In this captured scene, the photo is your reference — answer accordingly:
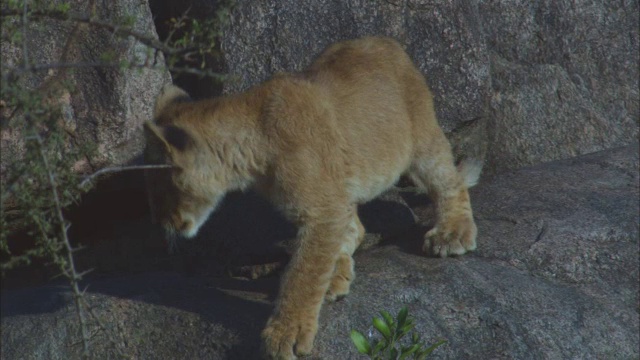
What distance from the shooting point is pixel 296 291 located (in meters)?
5.43

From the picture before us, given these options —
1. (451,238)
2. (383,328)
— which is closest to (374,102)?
(451,238)

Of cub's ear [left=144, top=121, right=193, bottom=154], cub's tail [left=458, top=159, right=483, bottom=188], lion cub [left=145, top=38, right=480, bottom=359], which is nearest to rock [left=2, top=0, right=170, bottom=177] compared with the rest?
lion cub [left=145, top=38, right=480, bottom=359]

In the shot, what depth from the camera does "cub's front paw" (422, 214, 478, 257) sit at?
21.3ft

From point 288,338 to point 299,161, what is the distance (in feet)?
3.32

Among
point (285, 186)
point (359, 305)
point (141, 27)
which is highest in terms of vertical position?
point (141, 27)

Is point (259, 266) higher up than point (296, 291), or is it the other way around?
point (296, 291)

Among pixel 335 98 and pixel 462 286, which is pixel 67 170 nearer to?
pixel 335 98

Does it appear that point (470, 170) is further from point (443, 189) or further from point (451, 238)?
point (451, 238)

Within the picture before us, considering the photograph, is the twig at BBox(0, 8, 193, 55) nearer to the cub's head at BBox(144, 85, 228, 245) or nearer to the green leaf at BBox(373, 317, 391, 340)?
the cub's head at BBox(144, 85, 228, 245)

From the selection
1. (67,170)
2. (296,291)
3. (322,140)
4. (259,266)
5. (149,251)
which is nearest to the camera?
(67,170)

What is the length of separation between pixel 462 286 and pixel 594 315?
85 cm

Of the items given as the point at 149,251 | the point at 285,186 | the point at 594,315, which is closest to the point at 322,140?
the point at 285,186

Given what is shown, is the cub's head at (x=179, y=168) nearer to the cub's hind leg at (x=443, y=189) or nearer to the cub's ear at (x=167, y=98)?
the cub's ear at (x=167, y=98)

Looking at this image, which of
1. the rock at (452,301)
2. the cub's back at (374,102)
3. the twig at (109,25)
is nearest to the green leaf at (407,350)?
the rock at (452,301)
